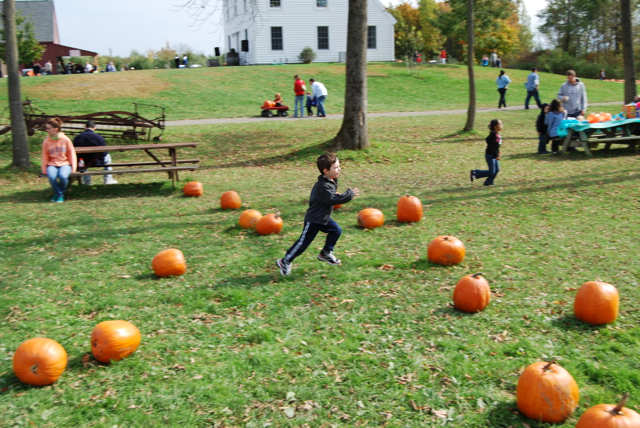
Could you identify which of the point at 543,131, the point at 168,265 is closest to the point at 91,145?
the point at 168,265

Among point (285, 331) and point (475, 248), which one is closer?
point (285, 331)

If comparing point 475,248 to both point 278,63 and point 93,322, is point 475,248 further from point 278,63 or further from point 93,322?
point 278,63

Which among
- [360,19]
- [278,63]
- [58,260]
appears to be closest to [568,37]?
[278,63]

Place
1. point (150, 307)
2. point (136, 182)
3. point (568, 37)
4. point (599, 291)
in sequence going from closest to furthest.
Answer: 1. point (599, 291)
2. point (150, 307)
3. point (136, 182)
4. point (568, 37)

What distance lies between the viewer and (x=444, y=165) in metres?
13.5

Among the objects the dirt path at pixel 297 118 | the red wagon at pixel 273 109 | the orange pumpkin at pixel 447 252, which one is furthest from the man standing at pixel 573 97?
the red wagon at pixel 273 109

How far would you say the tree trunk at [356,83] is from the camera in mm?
14062

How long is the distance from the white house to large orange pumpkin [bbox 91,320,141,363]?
45120mm

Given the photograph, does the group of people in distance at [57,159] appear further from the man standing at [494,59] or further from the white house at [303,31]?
the man standing at [494,59]

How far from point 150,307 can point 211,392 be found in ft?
6.24

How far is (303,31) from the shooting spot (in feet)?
158

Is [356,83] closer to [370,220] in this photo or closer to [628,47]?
[370,220]

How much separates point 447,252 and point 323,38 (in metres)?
46.2

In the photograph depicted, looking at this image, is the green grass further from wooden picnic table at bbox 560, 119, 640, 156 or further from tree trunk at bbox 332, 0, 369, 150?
wooden picnic table at bbox 560, 119, 640, 156
